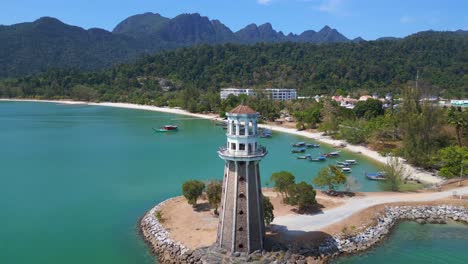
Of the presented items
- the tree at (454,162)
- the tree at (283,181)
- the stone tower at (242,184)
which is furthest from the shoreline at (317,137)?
the stone tower at (242,184)

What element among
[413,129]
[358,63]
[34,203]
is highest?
[358,63]

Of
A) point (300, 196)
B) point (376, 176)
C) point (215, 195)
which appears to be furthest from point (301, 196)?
point (376, 176)

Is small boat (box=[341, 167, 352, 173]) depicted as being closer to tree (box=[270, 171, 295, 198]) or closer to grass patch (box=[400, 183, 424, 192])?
grass patch (box=[400, 183, 424, 192])

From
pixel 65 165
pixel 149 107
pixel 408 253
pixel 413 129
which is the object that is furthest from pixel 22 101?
pixel 408 253

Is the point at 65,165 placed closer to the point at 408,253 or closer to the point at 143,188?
the point at 143,188

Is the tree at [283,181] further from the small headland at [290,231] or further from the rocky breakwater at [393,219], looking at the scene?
the rocky breakwater at [393,219]

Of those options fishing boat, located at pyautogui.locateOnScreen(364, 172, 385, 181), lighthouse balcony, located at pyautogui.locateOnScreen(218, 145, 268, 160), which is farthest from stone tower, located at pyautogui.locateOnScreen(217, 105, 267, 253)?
fishing boat, located at pyautogui.locateOnScreen(364, 172, 385, 181)

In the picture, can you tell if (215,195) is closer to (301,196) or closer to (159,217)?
(159,217)
